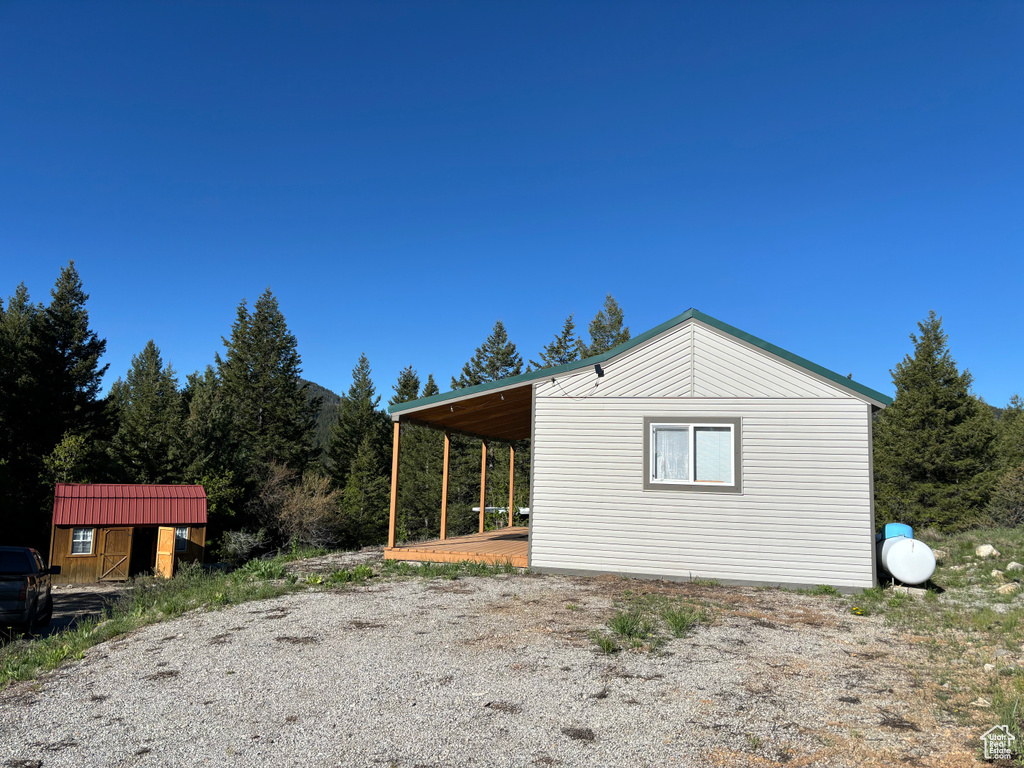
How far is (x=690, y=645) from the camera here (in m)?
5.82

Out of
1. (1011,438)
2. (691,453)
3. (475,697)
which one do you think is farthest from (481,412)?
(1011,438)

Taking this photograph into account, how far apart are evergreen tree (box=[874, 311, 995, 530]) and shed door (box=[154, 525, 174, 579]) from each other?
28.3 m

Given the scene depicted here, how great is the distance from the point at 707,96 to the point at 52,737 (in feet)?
54.1

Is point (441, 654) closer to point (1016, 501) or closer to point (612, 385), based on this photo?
point (612, 385)

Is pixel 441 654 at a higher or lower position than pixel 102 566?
higher

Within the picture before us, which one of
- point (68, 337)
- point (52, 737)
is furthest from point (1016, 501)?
point (68, 337)

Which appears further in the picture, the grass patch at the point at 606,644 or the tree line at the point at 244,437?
the tree line at the point at 244,437

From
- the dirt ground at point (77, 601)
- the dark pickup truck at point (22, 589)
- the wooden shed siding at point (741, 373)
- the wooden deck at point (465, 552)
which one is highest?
the wooden shed siding at point (741, 373)

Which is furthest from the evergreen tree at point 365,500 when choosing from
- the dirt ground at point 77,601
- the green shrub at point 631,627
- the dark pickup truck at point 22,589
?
the green shrub at point 631,627

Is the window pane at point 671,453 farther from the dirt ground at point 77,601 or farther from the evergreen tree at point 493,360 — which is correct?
the evergreen tree at point 493,360

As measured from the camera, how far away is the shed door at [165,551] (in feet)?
61.5

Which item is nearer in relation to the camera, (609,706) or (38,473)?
(609,706)

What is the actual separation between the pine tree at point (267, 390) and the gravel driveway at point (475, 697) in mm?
30240

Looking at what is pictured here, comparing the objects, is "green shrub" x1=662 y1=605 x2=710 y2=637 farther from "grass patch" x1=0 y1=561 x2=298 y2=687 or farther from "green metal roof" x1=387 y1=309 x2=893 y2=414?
"grass patch" x1=0 y1=561 x2=298 y2=687
